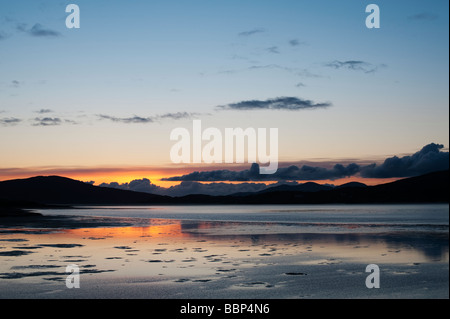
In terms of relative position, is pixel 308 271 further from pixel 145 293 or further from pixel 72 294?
pixel 72 294

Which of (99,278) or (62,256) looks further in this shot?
(62,256)

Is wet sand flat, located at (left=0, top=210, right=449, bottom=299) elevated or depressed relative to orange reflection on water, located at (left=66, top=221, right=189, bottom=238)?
elevated

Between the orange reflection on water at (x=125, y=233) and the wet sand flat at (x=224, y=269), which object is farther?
the orange reflection on water at (x=125, y=233)

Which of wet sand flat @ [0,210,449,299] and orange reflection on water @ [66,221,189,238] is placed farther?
orange reflection on water @ [66,221,189,238]

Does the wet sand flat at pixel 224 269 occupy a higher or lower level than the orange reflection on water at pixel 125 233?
higher

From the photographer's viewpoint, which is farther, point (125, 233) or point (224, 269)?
point (125, 233)

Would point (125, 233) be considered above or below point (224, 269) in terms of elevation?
below
